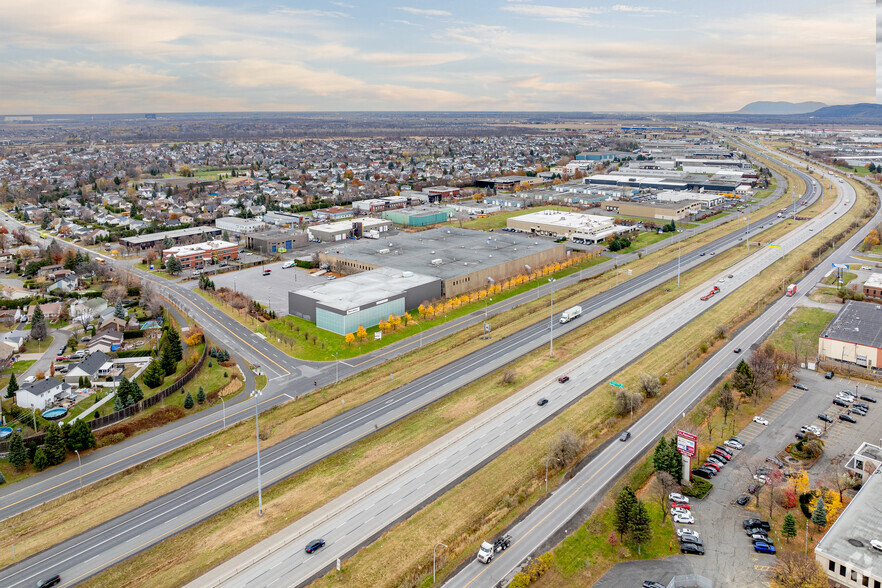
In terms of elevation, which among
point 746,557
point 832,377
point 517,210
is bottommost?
point 746,557

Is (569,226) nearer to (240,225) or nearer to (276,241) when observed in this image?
(276,241)

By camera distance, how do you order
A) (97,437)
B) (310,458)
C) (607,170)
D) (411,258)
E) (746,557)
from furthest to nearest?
(607,170)
(411,258)
(97,437)
(310,458)
(746,557)

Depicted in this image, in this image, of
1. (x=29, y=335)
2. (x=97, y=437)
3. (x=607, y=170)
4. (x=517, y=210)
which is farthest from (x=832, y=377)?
(x=607, y=170)

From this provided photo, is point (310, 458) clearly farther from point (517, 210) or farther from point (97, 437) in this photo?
point (517, 210)

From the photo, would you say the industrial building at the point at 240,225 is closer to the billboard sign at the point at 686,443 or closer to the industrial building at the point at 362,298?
the industrial building at the point at 362,298

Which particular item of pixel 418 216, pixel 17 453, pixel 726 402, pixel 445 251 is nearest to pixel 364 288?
pixel 445 251

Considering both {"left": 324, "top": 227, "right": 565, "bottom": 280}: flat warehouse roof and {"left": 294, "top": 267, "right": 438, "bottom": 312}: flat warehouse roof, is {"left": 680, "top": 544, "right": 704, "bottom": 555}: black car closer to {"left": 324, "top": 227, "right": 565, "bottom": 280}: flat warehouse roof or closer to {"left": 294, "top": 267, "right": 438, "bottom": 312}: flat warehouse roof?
{"left": 294, "top": 267, "right": 438, "bottom": 312}: flat warehouse roof

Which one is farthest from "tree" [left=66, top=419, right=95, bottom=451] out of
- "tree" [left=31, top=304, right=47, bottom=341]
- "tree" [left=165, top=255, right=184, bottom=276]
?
"tree" [left=165, top=255, right=184, bottom=276]
